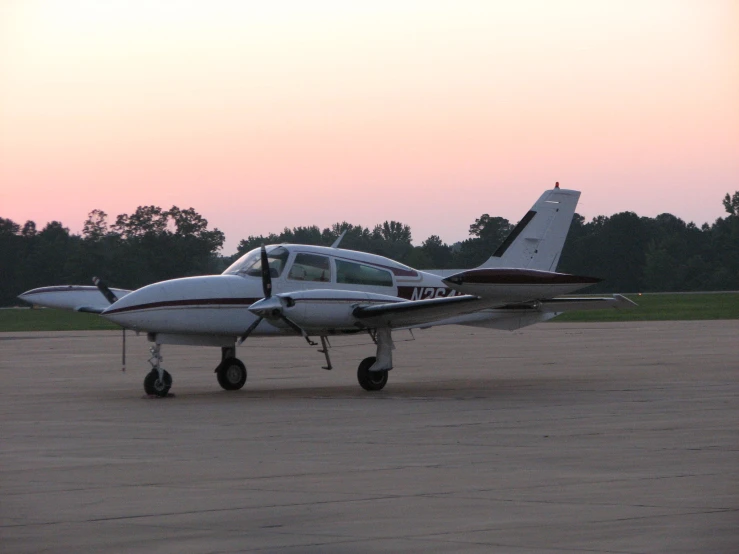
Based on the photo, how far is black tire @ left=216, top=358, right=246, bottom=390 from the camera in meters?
21.6

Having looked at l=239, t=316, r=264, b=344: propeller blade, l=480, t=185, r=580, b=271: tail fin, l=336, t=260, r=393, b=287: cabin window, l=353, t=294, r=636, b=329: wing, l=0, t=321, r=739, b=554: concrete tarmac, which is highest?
l=480, t=185, r=580, b=271: tail fin

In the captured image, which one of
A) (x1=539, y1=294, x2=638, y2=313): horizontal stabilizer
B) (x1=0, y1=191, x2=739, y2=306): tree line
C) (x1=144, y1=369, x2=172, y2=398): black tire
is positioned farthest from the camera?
(x1=0, y1=191, x2=739, y2=306): tree line

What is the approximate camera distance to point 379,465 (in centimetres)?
1131

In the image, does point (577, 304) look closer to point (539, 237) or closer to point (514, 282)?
point (539, 237)

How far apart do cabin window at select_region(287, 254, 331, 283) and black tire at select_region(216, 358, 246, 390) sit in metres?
2.23

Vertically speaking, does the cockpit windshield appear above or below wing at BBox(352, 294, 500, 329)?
above

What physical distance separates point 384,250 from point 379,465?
82.9 metres

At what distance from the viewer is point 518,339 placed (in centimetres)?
4247

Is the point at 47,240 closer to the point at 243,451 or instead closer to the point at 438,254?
the point at 438,254

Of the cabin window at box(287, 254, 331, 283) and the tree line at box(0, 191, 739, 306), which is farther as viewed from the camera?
the tree line at box(0, 191, 739, 306)

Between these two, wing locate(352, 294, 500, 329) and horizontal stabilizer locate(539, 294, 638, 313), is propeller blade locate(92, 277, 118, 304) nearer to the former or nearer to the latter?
wing locate(352, 294, 500, 329)

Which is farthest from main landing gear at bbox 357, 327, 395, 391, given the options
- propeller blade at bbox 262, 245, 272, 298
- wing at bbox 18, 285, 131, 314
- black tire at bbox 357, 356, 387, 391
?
wing at bbox 18, 285, 131, 314

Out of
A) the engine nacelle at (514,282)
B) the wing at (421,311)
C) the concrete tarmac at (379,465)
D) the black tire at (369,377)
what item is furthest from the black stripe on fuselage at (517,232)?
the engine nacelle at (514,282)

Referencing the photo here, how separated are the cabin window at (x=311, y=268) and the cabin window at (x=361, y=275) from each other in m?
0.24
